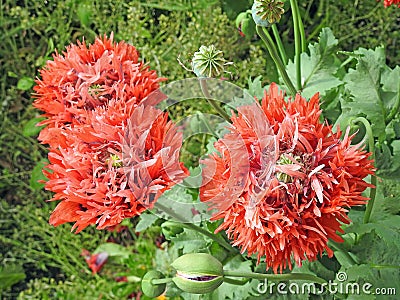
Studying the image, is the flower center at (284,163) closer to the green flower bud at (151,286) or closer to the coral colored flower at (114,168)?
the coral colored flower at (114,168)

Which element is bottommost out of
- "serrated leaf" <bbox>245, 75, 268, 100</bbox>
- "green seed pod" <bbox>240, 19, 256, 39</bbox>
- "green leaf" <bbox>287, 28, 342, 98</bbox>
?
"serrated leaf" <bbox>245, 75, 268, 100</bbox>

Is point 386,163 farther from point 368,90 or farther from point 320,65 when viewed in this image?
point 320,65

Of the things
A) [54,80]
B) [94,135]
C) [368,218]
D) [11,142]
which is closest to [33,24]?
[11,142]

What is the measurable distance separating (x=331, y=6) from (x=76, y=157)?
874mm

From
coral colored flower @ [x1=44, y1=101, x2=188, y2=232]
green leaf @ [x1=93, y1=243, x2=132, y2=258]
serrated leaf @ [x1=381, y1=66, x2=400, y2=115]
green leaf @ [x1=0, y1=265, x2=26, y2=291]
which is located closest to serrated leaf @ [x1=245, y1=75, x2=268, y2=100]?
serrated leaf @ [x1=381, y1=66, x2=400, y2=115]

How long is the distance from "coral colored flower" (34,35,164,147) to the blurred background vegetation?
0.46 m

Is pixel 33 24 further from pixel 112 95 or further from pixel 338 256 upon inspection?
pixel 338 256

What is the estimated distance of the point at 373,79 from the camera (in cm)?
86

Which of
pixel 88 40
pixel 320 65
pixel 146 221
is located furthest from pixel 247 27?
pixel 88 40

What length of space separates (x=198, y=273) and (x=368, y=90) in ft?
1.19

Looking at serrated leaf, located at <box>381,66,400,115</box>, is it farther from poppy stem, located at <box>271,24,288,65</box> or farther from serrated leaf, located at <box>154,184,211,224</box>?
serrated leaf, located at <box>154,184,211,224</box>

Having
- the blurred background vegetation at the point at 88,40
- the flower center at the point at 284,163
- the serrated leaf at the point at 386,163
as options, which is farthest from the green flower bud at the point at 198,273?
the blurred background vegetation at the point at 88,40

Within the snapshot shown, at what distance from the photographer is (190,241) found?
0.89 metres

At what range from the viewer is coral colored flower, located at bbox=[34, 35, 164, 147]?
0.73 meters
